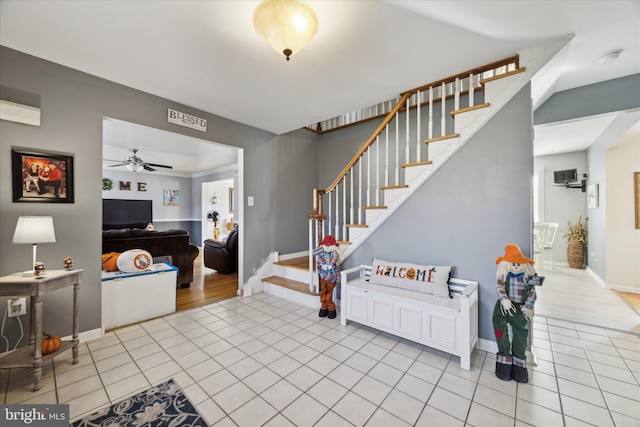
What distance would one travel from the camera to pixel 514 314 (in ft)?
6.30

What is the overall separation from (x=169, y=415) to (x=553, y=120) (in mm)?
4580

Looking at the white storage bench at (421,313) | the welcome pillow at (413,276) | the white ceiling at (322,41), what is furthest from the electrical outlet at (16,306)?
the welcome pillow at (413,276)

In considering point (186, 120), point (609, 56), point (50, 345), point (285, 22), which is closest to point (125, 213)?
point (186, 120)

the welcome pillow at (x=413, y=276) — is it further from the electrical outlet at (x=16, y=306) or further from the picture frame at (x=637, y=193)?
the picture frame at (x=637, y=193)

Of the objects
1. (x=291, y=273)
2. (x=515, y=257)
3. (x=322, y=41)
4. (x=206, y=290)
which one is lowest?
(x=206, y=290)

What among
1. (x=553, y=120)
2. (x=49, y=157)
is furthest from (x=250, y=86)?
(x=553, y=120)

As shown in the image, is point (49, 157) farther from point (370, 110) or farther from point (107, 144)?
point (370, 110)

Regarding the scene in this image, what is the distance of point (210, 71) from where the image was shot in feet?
8.01

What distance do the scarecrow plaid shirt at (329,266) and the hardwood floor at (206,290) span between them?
1.71 m

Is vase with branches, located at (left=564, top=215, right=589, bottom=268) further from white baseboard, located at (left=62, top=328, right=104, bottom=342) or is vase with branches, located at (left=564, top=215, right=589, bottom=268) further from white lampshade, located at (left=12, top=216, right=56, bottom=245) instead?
white lampshade, located at (left=12, top=216, right=56, bottom=245)

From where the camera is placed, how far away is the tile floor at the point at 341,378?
1577mm

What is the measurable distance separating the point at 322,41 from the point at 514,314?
2608mm

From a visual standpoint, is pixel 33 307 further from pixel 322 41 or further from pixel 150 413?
pixel 322 41

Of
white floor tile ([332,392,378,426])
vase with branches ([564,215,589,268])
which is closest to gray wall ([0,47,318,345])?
white floor tile ([332,392,378,426])
